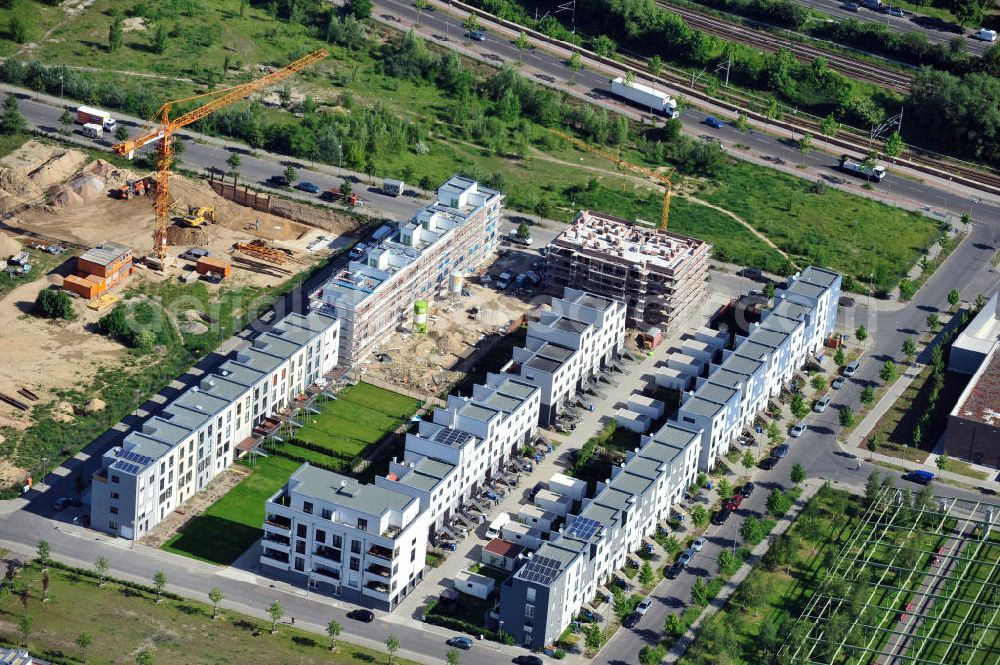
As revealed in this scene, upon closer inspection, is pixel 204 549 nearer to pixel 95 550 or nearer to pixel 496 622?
pixel 95 550

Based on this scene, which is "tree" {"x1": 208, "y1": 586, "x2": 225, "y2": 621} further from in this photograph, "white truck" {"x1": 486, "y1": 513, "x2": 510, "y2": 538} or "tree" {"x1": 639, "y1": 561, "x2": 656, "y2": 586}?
"tree" {"x1": 639, "y1": 561, "x2": 656, "y2": 586}

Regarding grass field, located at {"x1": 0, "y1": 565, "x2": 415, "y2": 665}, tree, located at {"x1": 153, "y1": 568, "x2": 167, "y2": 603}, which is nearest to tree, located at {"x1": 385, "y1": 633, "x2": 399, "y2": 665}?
grass field, located at {"x1": 0, "y1": 565, "x2": 415, "y2": 665}

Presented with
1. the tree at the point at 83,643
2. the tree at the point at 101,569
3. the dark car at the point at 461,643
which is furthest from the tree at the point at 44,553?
the dark car at the point at 461,643

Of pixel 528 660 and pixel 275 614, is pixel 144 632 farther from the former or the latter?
pixel 528 660

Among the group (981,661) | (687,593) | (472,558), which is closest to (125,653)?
(472,558)

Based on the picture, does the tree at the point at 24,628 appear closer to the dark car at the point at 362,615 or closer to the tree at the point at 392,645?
the dark car at the point at 362,615

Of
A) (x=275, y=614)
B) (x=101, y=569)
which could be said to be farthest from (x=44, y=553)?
(x=275, y=614)
